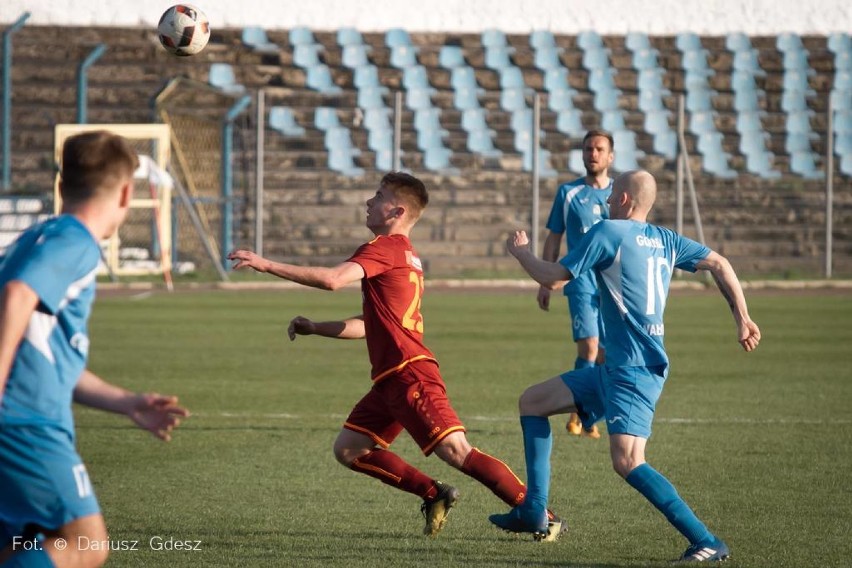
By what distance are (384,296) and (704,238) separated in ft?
64.5

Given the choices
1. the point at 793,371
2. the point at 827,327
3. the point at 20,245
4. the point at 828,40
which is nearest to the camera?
the point at 20,245

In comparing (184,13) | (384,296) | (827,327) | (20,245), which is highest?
(184,13)

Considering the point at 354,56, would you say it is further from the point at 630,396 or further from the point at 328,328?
the point at 630,396

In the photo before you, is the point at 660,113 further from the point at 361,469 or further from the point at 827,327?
the point at 361,469

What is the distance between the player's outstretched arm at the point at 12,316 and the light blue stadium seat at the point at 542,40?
26.7 metres

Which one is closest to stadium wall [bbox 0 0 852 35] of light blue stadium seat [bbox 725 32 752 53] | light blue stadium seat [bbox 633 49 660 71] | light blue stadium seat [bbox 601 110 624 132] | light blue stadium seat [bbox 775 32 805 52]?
light blue stadium seat [bbox 725 32 752 53]

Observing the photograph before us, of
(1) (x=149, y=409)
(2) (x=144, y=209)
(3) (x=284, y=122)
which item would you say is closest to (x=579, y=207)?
(1) (x=149, y=409)

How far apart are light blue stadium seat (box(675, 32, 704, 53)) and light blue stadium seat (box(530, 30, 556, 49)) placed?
2642mm

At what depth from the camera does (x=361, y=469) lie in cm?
634

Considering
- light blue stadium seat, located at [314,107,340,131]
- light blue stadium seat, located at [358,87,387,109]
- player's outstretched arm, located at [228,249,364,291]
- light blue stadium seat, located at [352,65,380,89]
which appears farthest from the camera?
light blue stadium seat, located at [352,65,380,89]

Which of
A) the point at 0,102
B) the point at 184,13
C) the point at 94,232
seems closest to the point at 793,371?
the point at 184,13

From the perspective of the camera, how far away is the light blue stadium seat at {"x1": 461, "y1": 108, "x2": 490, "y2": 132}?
89.9 feet

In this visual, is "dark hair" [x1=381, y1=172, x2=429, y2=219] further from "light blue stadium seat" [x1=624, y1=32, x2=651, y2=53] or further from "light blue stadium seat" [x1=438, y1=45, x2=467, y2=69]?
"light blue stadium seat" [x1=624, y1=32, x2=651, y2=53]

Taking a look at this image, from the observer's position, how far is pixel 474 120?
90.4ft
